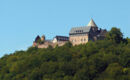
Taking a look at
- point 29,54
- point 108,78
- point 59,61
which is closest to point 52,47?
point 29,54

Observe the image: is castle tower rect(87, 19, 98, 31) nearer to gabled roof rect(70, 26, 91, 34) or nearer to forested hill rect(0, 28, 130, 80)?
gabled roof rect(70, 26, 91, 34)

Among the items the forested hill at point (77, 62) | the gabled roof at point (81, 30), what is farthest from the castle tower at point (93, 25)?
the forested hill at point (77, 62)

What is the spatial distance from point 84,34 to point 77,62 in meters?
17.6

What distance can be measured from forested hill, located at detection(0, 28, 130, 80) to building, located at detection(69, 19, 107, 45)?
3331 millimetres

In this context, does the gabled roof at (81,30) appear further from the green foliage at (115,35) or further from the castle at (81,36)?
the green foliage at (115,35)

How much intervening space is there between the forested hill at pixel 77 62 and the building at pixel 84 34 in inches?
131

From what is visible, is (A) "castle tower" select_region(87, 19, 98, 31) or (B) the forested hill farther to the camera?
(A) "castle tower" select_region(87, 19, 98, 31)

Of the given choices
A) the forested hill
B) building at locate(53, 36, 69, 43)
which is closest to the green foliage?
the forested hill

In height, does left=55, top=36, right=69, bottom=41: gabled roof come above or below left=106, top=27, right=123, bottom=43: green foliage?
above

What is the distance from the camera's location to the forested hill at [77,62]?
9644 centimetres

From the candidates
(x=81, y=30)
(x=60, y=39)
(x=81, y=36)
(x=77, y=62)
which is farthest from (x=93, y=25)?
(x=77, y=62)

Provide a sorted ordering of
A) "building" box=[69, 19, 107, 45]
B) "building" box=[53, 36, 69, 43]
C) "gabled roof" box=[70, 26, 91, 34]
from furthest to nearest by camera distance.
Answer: "building" box=[53, 36, 69, 43]
"gabled roof" box=[70, 26, 91, 34]
"building" box=[69, 19, 107, 45]

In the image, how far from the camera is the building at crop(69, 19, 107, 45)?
118 meters

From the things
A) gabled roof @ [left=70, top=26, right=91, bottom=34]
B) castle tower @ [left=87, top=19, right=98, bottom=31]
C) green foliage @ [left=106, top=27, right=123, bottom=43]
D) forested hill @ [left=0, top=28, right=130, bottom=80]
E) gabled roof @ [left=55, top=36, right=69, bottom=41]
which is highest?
castle tower @ [left=87, top=19, right=98, bottom=31]
